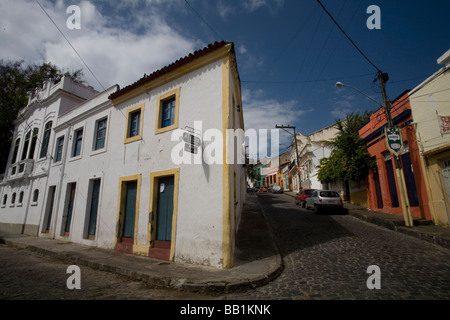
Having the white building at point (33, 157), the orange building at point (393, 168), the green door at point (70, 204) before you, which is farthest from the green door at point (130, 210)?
the orange building at point (393, 168)

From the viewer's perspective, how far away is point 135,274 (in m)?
5.27

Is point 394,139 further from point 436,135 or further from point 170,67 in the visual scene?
point 170,67

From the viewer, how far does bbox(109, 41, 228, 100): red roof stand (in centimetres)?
681

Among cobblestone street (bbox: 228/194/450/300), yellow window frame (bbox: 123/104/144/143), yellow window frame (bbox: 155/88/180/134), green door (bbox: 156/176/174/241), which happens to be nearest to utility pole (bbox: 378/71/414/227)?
cobblestone street (bbox: 228/194/450/300)

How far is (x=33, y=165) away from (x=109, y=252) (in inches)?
445

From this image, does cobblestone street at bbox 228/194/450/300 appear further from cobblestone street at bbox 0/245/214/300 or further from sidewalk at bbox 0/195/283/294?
cobblestone street at bbox 0/245/214/300

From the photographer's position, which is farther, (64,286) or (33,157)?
(33,157)

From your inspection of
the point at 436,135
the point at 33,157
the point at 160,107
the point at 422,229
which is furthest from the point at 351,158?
the point at 33,157

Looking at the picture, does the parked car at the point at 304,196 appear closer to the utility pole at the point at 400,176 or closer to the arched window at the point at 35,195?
the utility pole at the point at 400,176

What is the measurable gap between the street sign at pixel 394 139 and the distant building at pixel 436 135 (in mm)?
855

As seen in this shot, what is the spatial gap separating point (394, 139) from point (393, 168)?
2958 mm

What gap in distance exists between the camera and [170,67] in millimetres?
7793
